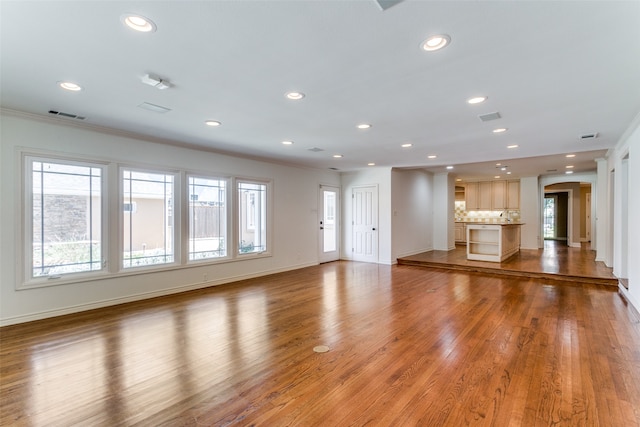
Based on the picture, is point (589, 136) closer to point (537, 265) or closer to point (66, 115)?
point (537, 265)

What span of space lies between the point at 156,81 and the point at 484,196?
11.5 meters

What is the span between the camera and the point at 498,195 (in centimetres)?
1120

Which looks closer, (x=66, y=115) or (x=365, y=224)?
(x=66, y=115)

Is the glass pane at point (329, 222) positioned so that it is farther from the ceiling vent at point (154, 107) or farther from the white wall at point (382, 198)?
the ceiling vent at point (154, 107)

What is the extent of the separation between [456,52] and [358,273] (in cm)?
533

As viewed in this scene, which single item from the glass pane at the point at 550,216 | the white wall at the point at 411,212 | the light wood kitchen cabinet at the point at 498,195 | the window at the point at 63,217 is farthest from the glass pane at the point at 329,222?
the glass pane at the point at 550,216

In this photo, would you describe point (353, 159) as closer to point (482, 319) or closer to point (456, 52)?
point (482, 319)

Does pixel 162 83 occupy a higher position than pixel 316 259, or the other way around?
pixel 162 83

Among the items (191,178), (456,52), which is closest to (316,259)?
(191,178)

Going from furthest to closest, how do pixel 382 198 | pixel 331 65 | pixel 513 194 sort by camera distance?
pixel 513 194, pixel 382 198, pixel 331 65

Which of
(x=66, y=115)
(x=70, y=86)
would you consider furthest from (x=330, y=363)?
(x=66, y=115)

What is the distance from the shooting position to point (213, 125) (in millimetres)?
4238

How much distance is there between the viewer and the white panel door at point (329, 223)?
8430 mm

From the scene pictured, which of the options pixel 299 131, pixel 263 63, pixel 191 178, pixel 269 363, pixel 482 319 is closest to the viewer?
pixel 263 63
